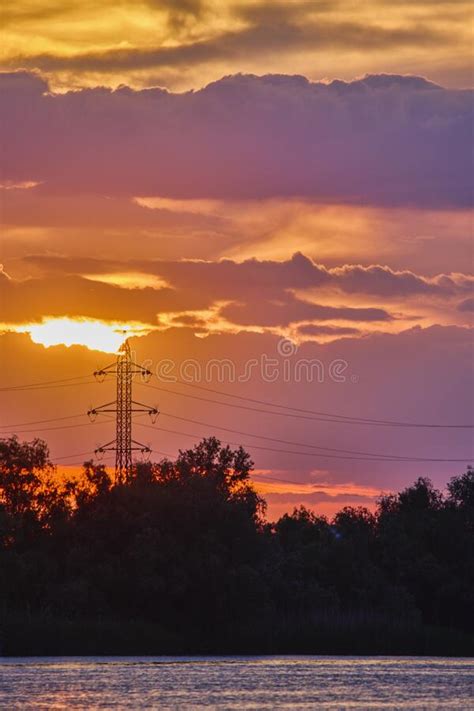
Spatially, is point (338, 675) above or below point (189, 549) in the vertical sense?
below

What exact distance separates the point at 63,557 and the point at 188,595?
1164 centimetres

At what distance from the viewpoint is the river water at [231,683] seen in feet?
282

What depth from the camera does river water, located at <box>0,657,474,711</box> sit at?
8588 cm

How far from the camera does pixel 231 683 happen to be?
96.1 metres

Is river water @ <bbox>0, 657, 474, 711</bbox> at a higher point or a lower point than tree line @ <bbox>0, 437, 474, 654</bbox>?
lower

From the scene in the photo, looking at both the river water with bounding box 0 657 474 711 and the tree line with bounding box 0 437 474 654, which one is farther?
the tree line with bounding box 0 437 474 654

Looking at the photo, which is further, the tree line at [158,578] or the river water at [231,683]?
the tree line at [158,578]

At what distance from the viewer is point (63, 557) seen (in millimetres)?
131500

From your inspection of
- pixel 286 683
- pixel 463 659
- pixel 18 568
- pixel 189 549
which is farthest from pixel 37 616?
pixel 463 659

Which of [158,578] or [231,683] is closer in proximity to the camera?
[231,683]

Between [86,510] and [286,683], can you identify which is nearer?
[286,683]

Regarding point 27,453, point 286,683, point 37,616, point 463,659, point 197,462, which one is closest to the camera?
point 286,683

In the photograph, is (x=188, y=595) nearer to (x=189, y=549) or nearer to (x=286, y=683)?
(x=189, y=549)

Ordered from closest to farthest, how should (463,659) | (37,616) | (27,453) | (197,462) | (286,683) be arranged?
(286,683) → (37,616) → (463,659) → (27,453) → (197,462)
